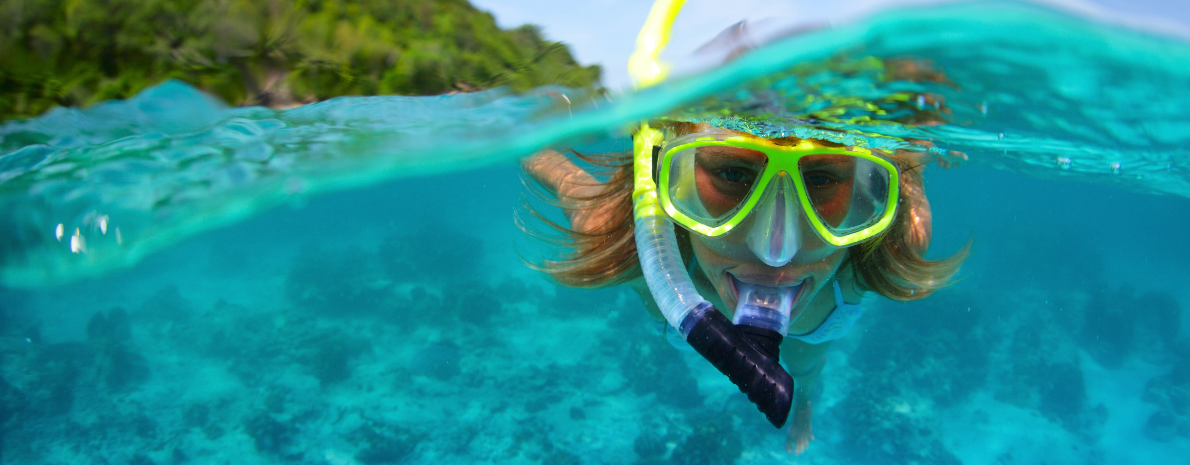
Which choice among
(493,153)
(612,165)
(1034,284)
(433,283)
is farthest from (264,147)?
(1034,284)

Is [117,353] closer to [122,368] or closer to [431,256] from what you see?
[122,368]

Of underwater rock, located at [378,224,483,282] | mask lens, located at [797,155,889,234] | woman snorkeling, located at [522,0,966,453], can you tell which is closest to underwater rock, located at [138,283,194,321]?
underwater rock, located at [378,224,483,282]

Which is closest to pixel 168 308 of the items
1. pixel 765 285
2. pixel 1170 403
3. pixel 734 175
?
pixel 734 175

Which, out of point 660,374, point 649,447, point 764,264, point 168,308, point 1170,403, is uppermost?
point 764,264

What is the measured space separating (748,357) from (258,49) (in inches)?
148

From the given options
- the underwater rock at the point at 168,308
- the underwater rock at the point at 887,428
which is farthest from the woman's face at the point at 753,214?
the underwater rock at the point at 168,308

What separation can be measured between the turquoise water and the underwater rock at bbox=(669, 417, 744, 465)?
0.15ft

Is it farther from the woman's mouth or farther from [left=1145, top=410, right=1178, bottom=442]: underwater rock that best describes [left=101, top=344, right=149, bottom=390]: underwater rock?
[left=1145, top=410, right=1178, bottom=442]: underwater rock

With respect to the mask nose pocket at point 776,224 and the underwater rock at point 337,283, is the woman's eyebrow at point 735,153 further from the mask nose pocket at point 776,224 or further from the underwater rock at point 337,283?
the underwater rock at point 337,283

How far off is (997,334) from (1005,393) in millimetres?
3157

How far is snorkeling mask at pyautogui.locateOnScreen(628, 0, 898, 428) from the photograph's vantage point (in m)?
2.84

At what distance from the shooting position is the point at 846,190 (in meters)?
3.23

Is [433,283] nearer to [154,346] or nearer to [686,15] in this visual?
[154,346]

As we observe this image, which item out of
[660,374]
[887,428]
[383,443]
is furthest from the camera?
[660,374]
